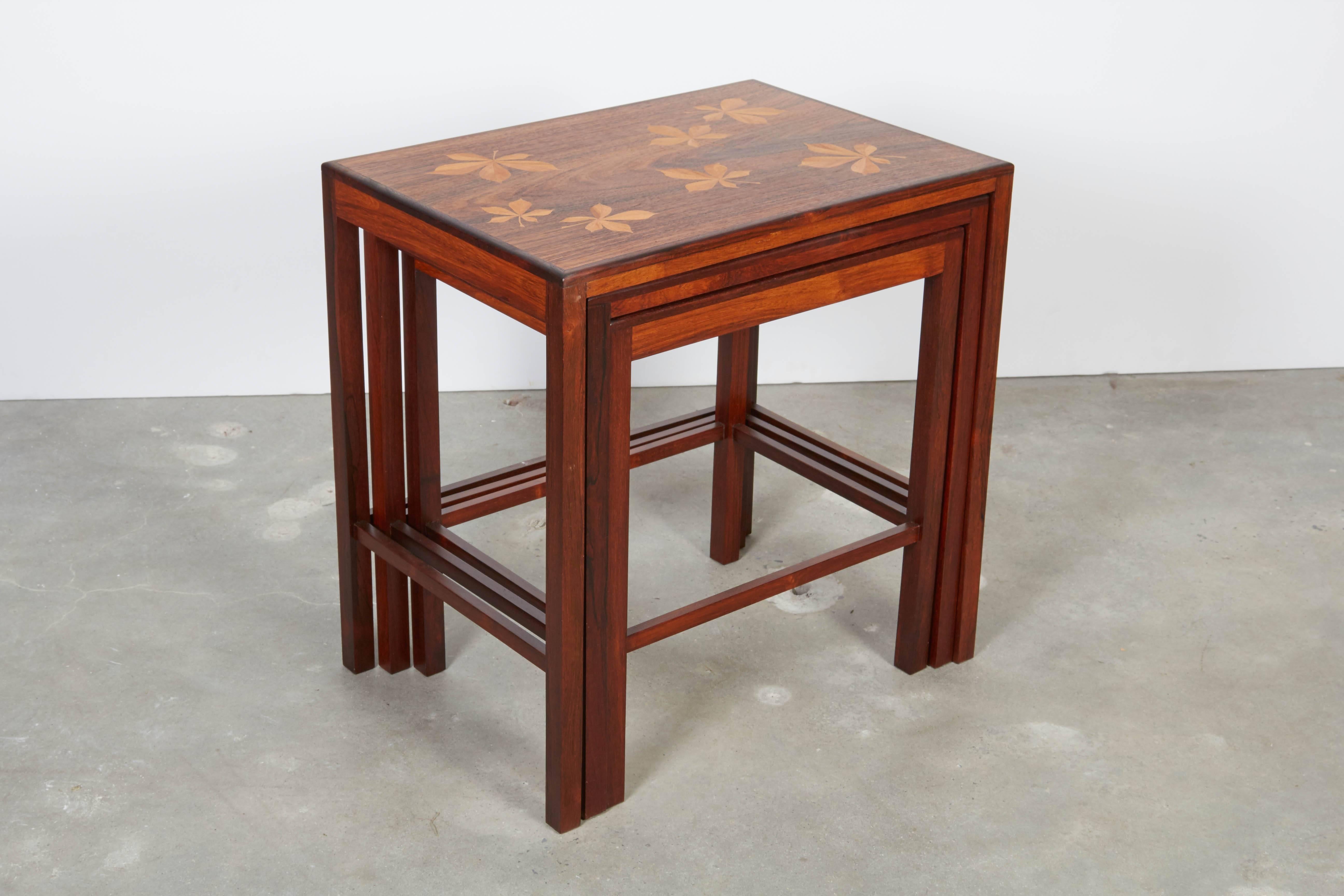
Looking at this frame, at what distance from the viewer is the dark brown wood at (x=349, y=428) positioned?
2471 millimetres

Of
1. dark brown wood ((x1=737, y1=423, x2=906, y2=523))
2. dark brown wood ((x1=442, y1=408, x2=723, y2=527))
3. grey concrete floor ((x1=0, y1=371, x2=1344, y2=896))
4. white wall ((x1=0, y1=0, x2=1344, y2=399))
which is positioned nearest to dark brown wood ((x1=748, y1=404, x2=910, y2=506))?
dark brown wood ((x1=737, y1=423, x2=906, y2=523))

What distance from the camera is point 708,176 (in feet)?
7.93

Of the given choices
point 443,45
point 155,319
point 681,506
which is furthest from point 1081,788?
point 155,319

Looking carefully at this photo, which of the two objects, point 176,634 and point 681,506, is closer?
point 176,634

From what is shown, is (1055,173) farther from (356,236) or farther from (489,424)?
(356,236)

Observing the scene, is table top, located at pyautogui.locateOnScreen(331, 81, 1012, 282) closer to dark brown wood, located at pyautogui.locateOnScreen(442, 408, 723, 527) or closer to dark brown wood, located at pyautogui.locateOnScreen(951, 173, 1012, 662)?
dark brown wood, located at pyautogui.locateOnScreen(951, 173, 1012, 662)

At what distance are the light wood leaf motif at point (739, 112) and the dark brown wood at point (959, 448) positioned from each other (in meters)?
0.45

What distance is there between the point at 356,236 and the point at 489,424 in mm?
1356

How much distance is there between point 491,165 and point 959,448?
936 mm

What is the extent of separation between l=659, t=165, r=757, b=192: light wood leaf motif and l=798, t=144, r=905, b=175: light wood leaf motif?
0.12 metres

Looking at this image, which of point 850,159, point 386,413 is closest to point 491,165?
point 386,413

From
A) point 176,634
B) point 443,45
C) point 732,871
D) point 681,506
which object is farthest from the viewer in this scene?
point 443,45

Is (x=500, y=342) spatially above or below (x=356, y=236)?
below

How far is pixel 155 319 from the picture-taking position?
384 centimetres
